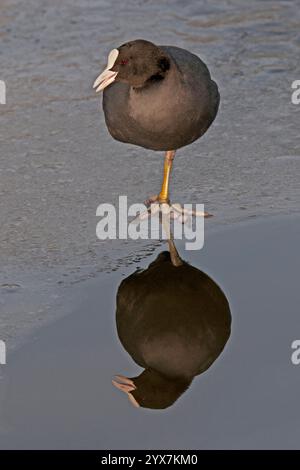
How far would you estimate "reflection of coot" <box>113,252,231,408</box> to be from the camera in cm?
402

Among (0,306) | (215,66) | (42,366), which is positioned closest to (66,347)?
(42,366)

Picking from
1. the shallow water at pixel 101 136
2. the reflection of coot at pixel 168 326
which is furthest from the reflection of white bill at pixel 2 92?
the reflection of coot at pixel 168 326

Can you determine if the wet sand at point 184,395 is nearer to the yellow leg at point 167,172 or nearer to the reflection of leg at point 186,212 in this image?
the reflection of leg at point 186,212

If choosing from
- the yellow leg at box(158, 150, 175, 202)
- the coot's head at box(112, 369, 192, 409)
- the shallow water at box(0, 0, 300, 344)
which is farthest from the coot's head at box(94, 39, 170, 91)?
the coot's head at box(112, 369, 192, 409)

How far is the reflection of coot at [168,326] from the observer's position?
402 centimetres

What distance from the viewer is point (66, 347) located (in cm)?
428

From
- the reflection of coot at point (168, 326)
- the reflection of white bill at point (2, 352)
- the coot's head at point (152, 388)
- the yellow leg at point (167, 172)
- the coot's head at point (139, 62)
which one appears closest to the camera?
the coot's head at point (152, 388)

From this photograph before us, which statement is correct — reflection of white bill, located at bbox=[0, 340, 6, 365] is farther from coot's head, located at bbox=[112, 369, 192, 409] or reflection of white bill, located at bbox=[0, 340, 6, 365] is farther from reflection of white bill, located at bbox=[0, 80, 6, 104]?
reflection of white bill, located at bbox=[0, 80, 6, 104]

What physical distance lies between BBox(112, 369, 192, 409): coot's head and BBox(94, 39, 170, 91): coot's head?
1.65 metres

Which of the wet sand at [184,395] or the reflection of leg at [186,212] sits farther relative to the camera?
the reflection of leg at [186,212]

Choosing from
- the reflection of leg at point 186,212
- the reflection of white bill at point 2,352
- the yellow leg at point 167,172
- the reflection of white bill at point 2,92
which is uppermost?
the reflection of white bill at point 2,92

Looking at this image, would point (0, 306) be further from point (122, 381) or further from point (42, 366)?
point (122, 381)

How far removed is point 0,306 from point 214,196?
153cm

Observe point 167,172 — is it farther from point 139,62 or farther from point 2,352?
point 2,352
